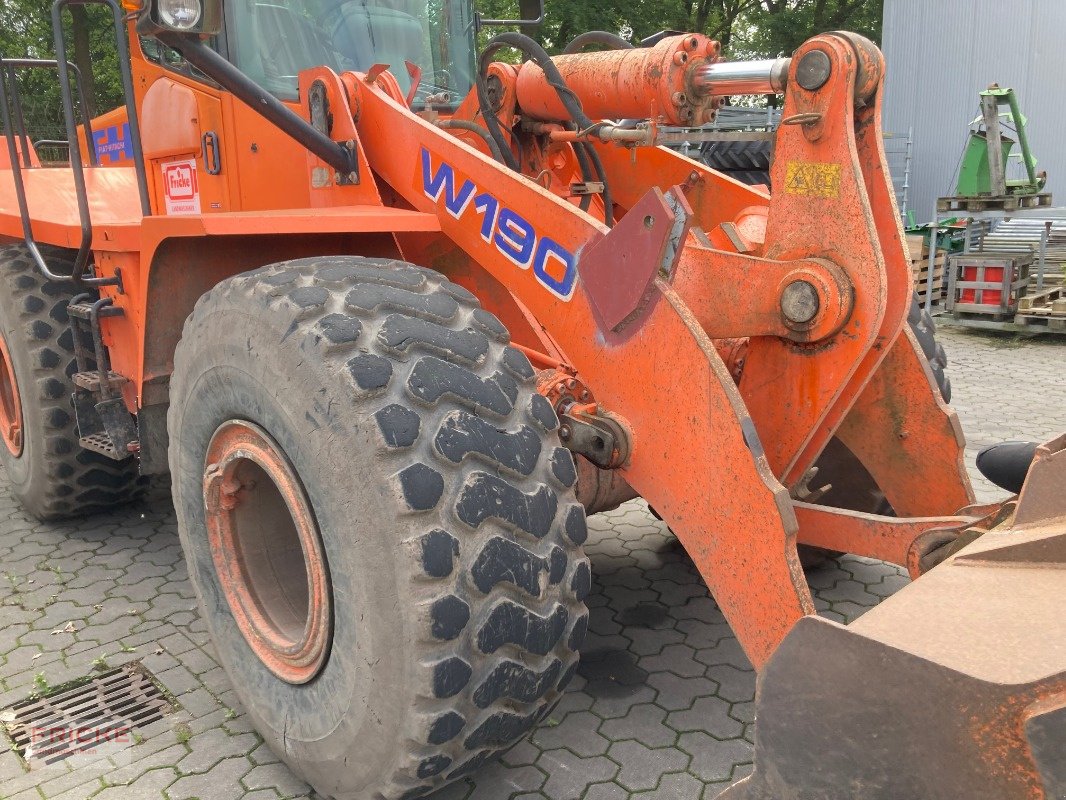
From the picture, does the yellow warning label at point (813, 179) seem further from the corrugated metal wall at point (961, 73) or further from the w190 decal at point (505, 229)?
the corrugated metal wall at point (961, 73)

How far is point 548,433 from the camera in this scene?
7.49ft

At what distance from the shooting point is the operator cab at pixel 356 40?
3352 mm

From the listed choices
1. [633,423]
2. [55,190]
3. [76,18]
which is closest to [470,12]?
[55,190]

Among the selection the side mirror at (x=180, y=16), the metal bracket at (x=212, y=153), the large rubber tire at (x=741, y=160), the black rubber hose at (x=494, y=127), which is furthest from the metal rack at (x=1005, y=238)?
the side mirror at (x=180, y=16)

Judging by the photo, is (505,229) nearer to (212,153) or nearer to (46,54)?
(212,153)

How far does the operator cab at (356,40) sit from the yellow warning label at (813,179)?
5.88 feet

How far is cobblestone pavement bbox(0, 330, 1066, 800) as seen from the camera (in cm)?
277

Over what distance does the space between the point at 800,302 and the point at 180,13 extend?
6.12ft

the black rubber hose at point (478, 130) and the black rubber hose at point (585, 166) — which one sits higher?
the black rubber hose at point (478, 130)

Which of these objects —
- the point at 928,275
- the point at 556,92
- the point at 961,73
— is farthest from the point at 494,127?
the point at 961,73

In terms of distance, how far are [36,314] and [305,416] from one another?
2766mm

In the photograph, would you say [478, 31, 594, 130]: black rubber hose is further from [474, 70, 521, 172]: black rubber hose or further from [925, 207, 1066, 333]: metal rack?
[925, 207, 1066, 333]: metal rack

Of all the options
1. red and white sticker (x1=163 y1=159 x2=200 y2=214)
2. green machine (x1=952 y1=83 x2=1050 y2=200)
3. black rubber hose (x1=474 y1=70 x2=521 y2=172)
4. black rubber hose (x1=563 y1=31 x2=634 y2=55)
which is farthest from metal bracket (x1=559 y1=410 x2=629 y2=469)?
green machine (x1=952 y1=83 x2=1050 y2=200)

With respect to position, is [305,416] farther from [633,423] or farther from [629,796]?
[629,796]
